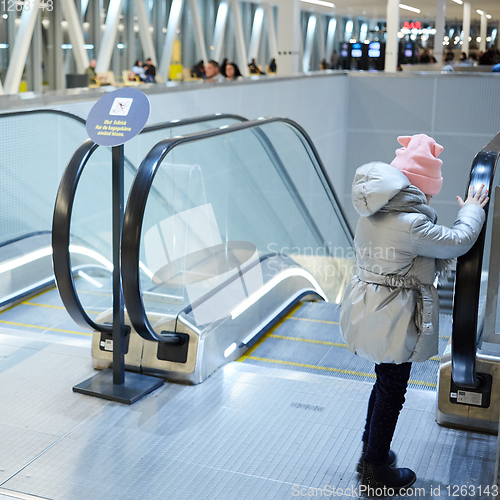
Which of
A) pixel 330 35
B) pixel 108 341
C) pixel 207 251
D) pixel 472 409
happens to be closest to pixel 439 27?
pixel 207 251

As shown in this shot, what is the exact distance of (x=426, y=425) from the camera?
325 cm

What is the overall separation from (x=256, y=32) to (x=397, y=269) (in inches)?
1024

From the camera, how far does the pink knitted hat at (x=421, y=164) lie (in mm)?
2609

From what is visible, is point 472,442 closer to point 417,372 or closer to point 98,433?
point 417,372

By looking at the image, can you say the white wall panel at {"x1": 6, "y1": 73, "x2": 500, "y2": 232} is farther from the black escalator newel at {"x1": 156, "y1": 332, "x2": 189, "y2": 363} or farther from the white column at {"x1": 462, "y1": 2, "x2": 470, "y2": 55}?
the white column at {"x1": 462, "y1": 2, "x2": 470, "y2": 55}

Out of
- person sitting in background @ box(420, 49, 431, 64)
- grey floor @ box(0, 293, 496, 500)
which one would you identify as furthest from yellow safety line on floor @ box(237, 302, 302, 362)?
person sitting in background @ box(420, 49, 431, 64)

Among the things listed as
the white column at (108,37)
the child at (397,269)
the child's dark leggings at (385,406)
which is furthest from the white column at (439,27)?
the child's dark leggings at (385,406)

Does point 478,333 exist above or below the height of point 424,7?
below

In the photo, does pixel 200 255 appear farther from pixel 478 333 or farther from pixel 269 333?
pixel 478 333

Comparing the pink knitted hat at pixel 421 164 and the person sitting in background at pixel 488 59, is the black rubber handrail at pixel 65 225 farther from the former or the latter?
the person sitting in background at pixel 488 59

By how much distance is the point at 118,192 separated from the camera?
352cm

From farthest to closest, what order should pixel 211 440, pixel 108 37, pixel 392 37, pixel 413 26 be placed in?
pixel 413 26 → pixel 108 37 → pixel 392 37 → pixel 211 440

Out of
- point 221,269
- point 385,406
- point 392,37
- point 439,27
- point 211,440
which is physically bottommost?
point 211,440

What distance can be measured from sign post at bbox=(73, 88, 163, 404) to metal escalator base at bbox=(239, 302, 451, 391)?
1.12 metres
